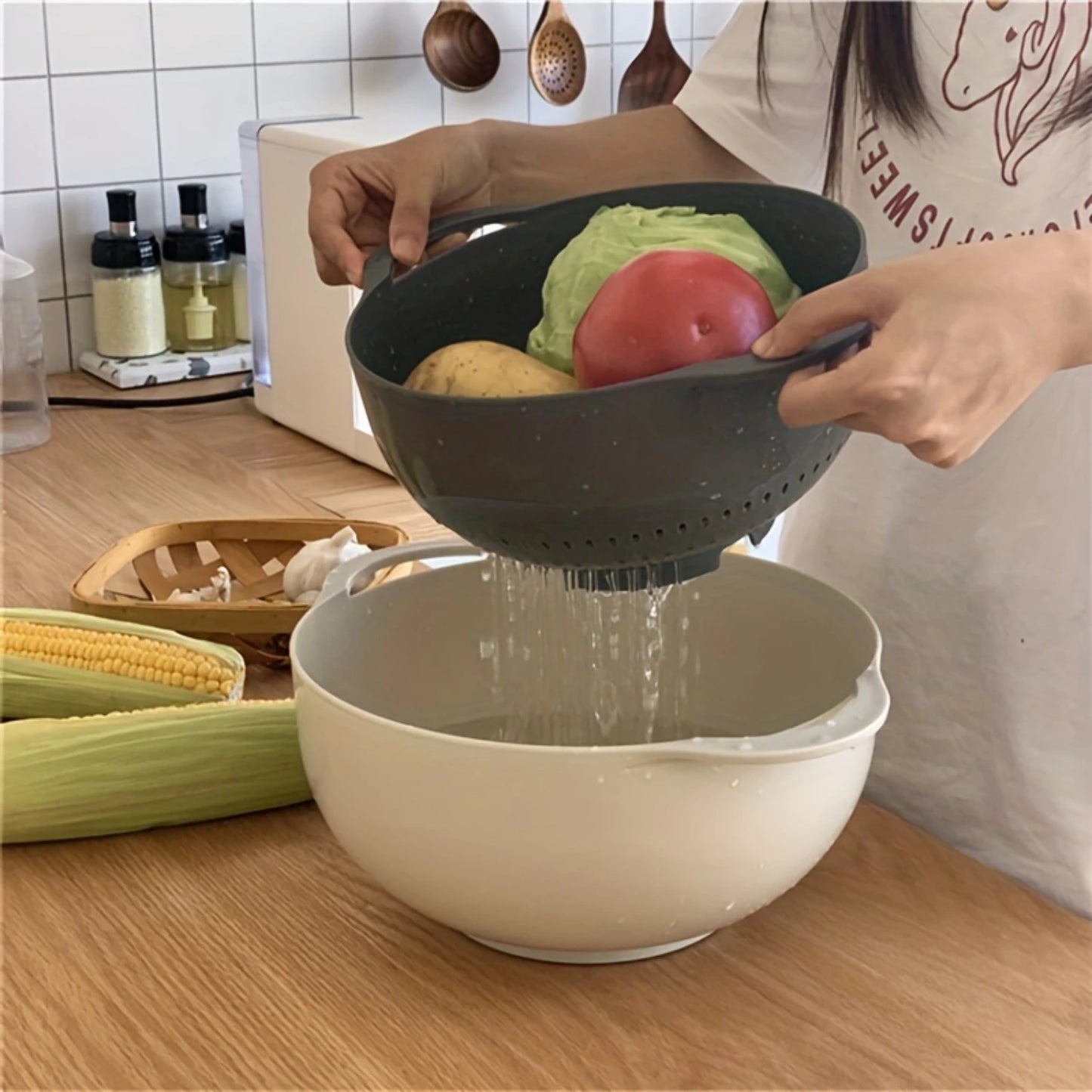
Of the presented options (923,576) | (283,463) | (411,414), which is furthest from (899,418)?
(283,463)

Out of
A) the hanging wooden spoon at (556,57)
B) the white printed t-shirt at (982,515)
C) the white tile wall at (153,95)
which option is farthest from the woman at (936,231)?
→ the hanging wooden spoon at (556,57)

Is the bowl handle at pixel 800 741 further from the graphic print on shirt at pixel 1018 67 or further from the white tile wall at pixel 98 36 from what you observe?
the white tile wall at pixel 98 36

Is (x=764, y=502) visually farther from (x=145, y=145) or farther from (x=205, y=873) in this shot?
(x=145, y=145)

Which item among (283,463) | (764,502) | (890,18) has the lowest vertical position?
(283,463)

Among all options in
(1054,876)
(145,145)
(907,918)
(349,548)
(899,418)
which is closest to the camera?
(899,418)

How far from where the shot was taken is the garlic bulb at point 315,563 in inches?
38.1

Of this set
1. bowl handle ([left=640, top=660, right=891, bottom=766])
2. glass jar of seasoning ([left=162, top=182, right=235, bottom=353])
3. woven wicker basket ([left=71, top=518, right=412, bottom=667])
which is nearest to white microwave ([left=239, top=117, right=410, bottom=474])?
glass jar of seasoning ([left=162, top=182, right=235, bottom=353])

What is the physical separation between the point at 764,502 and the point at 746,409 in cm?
6

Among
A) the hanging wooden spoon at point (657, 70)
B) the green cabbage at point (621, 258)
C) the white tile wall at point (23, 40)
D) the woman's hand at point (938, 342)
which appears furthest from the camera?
the hanging wooden spoon at point (657, 70)

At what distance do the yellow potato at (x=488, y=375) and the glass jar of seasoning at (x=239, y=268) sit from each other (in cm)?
103

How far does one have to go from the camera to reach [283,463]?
139cm

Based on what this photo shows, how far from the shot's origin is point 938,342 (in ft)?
1.65

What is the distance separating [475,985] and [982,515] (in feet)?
1.19

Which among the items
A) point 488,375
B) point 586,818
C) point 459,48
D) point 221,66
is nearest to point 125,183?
point 221,66
